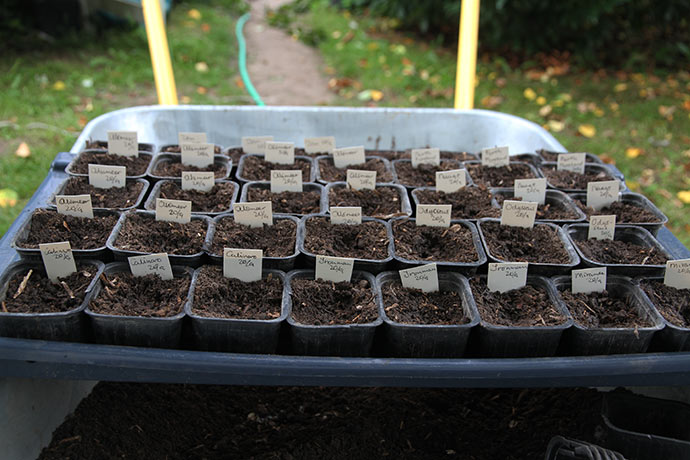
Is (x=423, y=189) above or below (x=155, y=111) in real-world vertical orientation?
below

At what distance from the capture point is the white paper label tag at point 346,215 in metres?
1.65

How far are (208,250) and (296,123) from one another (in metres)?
1.05

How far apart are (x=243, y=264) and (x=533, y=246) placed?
33.5 inches

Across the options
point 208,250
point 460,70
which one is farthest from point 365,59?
point 208,250

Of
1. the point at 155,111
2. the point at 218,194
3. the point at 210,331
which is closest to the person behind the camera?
the point at 210,331

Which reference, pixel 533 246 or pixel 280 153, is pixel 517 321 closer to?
pixel 533 246

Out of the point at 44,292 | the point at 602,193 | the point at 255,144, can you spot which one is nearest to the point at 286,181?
the point at 255,144

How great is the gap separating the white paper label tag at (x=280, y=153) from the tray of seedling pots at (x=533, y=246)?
793mm

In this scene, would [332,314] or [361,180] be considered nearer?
[332,314]

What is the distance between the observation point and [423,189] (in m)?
1.93

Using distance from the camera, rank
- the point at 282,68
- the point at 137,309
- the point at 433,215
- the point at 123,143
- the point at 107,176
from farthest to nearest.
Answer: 1. the point at 282,68
2. the point at 123,143
3. the point at 107,176
4. the point at 433,215
5. the point at 137,309

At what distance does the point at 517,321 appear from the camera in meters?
1.35

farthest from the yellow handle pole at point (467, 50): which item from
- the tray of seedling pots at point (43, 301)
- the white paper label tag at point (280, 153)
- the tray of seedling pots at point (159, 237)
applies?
the tray of seedling pots at point (43, 301)

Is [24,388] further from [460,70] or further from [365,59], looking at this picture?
[365,59]
